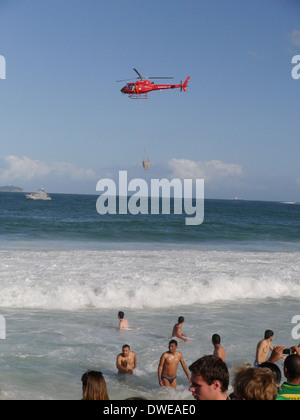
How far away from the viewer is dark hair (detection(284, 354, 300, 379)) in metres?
4.43

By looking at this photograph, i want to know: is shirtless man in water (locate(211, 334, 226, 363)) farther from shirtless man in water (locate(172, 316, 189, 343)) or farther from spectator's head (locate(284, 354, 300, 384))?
spectator's head (locate(284, 354, 300, 384))

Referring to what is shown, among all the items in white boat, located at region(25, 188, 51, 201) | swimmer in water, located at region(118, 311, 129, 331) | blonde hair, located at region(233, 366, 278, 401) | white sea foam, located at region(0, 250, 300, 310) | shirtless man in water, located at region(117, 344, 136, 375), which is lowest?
shirtless man in water, located at region(117, 344, 136, 375)

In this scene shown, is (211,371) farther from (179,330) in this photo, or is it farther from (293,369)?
(179,330)

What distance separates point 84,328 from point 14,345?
7.56 ft

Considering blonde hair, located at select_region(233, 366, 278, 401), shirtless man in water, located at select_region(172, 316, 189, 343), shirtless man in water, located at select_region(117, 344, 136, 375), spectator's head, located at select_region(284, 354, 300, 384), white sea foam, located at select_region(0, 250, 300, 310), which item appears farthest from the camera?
white sea foam, located at select_region(0, 250, 300, 310)

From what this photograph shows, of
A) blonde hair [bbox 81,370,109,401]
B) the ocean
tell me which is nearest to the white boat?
the ocean

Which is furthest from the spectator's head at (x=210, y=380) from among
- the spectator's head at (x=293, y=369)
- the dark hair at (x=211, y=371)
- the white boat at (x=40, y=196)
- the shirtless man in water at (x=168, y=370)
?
the white boat at (x=40, y=196)

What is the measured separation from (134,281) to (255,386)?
1438 cm

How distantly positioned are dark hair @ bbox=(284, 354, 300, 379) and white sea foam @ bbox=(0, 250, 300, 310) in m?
11.3

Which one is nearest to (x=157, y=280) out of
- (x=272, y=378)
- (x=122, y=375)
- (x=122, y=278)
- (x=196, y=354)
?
(x=122, y=278)

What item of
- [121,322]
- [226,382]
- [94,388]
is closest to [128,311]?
[121,322]

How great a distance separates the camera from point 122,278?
18.2m
